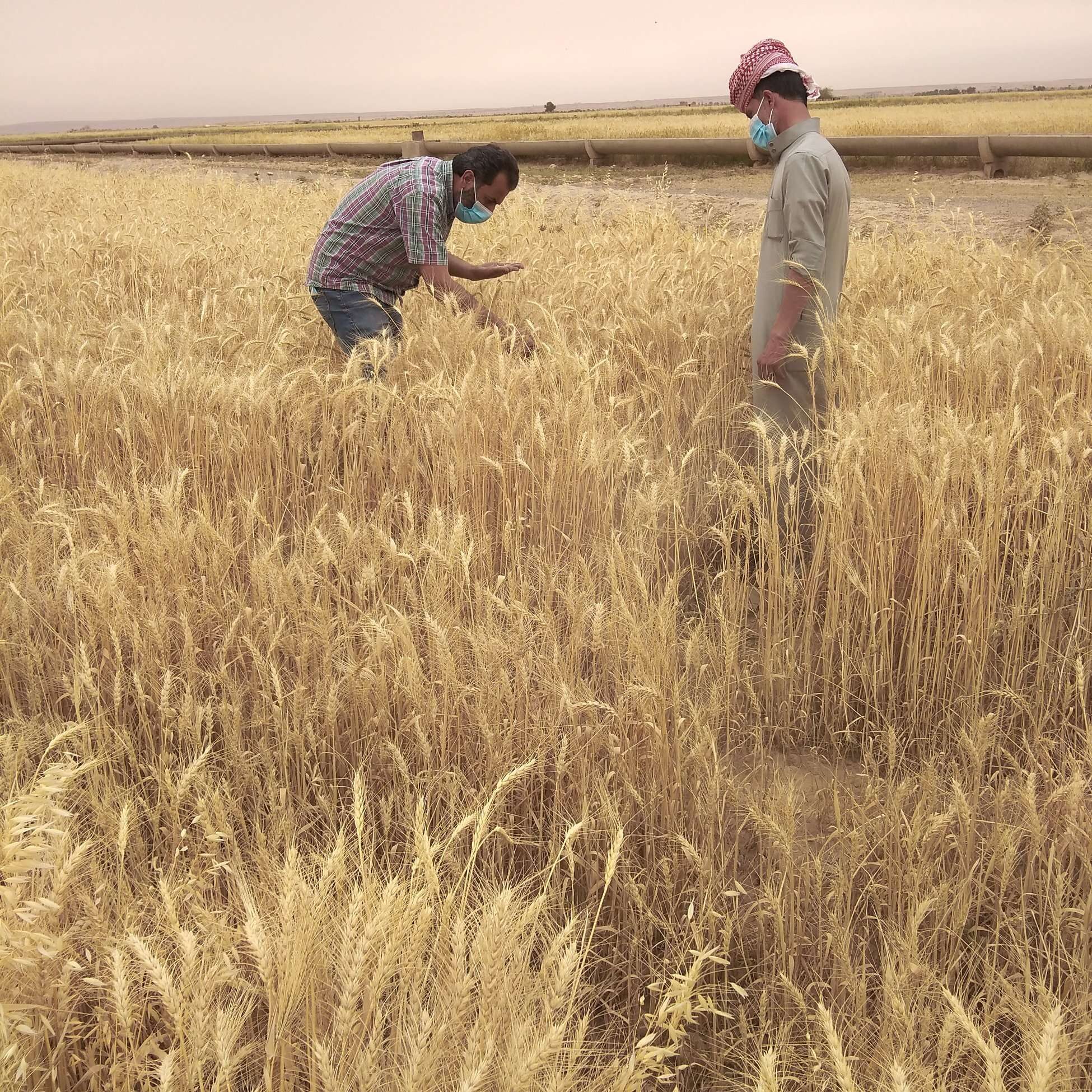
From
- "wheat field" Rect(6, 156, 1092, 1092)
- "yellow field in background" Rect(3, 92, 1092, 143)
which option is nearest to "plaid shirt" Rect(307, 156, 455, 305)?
"wheat field" Rect(6, 156, 1092, 1092)

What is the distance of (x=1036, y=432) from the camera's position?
291 cm

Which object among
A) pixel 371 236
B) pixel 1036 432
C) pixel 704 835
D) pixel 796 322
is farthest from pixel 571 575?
pixel 371 236

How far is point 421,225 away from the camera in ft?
11.7

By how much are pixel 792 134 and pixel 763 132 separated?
0.14m

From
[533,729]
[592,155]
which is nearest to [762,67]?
[533,729]

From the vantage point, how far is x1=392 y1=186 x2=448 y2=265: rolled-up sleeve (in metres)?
3.54

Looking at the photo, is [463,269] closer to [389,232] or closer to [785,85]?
[389,232]

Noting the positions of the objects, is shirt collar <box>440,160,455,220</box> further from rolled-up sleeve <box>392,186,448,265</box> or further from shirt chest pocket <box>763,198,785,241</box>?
shirt chest pocket <box>763,198,785,241</box>

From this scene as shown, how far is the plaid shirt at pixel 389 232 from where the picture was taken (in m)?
3.57

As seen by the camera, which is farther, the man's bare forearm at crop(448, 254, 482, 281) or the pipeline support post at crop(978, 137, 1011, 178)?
the pipeline support post at crop(978, 137, 1011, 178)

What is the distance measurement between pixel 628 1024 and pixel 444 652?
2.25 feet

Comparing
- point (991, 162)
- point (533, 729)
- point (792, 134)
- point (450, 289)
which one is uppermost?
point (991, 162)

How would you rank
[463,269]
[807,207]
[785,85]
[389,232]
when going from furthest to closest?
1. [463,269]
2. [389,232]
3. [785,85]
4. [807,207]

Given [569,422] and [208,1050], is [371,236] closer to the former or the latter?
[569,422]
